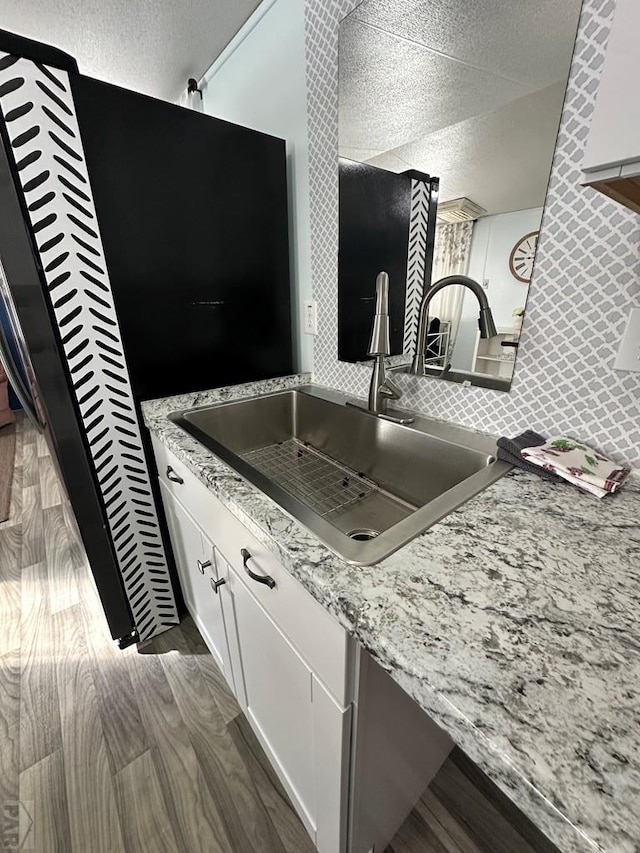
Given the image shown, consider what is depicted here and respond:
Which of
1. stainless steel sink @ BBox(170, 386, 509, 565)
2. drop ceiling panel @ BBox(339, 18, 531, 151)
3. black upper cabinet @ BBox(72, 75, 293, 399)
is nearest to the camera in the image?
stainless steel sink @ BBox(170, 386, 509, 565)

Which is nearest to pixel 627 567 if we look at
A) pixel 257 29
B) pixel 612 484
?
pixel 612 484

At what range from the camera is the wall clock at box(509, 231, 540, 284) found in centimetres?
83

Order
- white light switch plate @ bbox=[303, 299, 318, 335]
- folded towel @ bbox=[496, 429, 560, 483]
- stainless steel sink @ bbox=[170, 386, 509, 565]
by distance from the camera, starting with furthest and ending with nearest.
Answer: white light switch plate @ bbox=[303, 299, 318, 335] → folded towel @ bbox=[496, 429, 560, 483] → stainless steel sink @ bbox=[170, 386, 509, 565]

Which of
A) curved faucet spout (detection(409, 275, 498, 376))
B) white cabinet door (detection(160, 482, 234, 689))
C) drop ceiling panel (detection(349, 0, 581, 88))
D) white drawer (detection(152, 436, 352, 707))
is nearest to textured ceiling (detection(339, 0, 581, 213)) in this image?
drop ceiling panel (detection(349, 0, 581, 88))

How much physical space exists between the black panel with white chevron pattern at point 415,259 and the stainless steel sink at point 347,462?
287mm

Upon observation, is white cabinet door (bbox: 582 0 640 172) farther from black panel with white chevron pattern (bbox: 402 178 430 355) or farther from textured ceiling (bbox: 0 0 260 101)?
textured ceiling (bbox: 0 0 260 101)

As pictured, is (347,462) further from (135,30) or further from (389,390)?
(135,30)

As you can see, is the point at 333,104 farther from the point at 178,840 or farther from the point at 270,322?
the point at 178,840

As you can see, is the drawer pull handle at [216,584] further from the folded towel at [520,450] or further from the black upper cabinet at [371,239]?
the black upper cabinet at [371,239]

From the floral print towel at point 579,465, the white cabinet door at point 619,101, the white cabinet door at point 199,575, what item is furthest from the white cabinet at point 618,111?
the white cabinet door at point 199,575

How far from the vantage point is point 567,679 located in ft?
1.27

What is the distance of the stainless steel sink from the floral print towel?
0.09 m

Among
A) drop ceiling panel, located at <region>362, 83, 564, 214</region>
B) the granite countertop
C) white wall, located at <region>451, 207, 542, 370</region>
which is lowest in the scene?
the granite countertop

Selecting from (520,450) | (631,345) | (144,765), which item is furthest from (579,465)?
(144,765)
